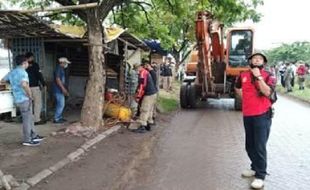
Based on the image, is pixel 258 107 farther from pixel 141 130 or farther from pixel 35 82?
pixel 35 82

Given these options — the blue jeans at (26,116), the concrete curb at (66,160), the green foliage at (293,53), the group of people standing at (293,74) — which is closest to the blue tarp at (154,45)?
the concrete curb at (66,160)

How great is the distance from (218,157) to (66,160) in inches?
114

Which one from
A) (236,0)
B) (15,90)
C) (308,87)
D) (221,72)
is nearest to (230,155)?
(15,90)

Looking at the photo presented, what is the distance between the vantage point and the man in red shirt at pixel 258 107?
7434mm

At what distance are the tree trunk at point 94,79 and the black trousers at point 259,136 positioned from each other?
5555 millimetres

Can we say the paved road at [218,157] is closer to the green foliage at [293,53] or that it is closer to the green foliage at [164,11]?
the green foliage at [164,11]

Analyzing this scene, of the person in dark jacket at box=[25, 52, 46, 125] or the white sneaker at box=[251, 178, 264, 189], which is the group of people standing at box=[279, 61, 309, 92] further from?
the white sneaker at box=[251, 178, 264, 189]

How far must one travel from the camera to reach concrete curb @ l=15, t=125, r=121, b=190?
7.48 metres

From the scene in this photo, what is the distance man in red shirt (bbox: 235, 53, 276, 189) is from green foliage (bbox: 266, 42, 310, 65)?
4307 centimetres

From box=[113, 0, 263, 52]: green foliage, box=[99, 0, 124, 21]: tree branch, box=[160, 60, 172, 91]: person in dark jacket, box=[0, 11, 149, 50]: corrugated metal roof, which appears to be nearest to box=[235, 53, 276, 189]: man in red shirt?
box=[0, 11, 149, 50]: corrugated metal roof

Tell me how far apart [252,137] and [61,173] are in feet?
10.1

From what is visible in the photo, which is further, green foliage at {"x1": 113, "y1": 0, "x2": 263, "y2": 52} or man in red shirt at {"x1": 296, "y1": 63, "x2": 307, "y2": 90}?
man in red shirt at {"x1": 296, "y1": 63, "x2": 307, "y2": 90}

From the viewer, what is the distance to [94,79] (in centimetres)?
1255

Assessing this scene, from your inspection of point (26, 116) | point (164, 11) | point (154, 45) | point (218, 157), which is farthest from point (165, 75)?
point (218, 157)
